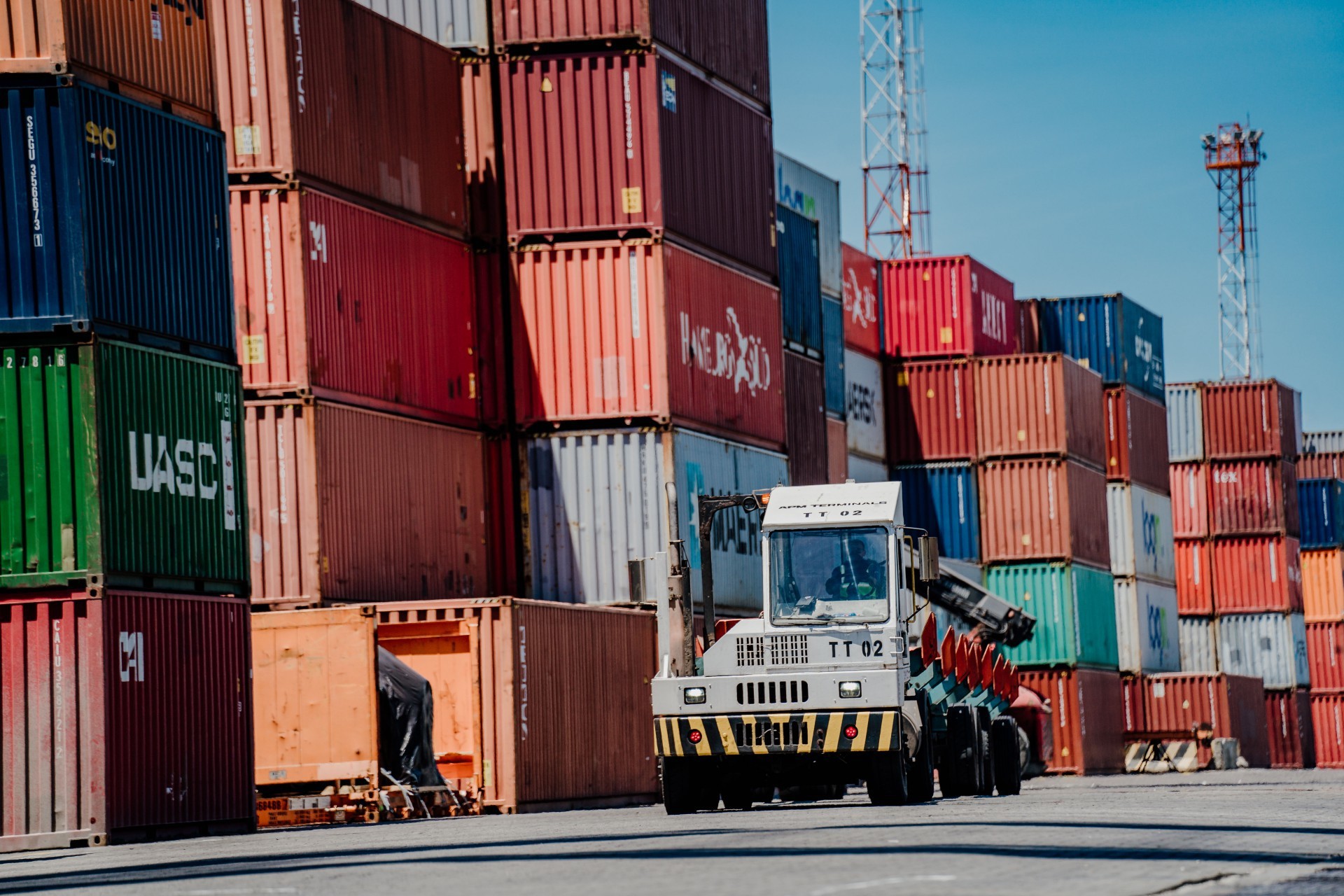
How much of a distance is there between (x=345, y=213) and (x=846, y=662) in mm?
10537

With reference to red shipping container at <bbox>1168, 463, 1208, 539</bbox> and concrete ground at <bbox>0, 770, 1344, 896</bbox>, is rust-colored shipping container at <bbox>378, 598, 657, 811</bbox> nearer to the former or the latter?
concrete ground at <bbox>0, 770, 1344, 896</bbox>

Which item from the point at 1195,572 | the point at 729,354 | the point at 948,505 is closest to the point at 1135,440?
the point at 948,505

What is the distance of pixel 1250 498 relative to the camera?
65.2 meters

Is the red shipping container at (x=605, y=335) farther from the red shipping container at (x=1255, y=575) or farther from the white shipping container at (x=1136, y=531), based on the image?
the red shipping container at (x=1255, y=575)

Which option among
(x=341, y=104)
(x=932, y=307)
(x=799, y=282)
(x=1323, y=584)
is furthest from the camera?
(x=1323, y=584)

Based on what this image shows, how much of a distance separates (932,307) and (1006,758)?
76.2 feet

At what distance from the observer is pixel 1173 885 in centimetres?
1109

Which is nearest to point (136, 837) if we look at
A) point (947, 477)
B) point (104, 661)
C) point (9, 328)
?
point (104, 661)

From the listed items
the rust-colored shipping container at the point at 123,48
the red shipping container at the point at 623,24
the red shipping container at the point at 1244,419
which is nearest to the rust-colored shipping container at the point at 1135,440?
the red shipping container at the point at 1244,419

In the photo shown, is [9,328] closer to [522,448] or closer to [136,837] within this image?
[136,837]

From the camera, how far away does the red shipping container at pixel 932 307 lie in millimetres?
47938

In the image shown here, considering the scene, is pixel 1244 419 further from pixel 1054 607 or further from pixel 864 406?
pixel 864 406

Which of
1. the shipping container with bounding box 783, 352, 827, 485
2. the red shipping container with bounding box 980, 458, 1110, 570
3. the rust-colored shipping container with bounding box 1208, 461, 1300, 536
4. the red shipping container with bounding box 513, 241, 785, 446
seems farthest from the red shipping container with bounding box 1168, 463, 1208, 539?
the red shipping container with bounding box 513, 241, 785, 446

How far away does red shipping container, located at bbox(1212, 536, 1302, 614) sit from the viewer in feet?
212
